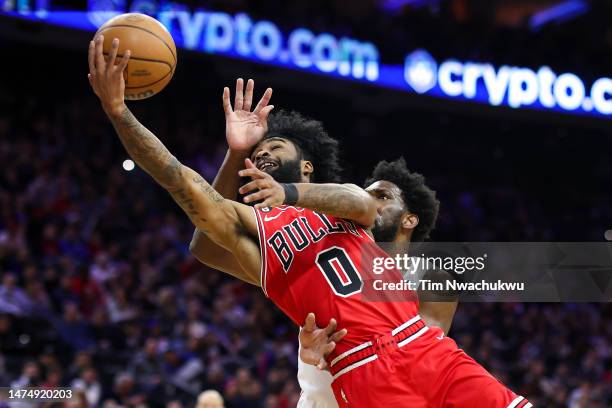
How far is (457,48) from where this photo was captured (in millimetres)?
14922

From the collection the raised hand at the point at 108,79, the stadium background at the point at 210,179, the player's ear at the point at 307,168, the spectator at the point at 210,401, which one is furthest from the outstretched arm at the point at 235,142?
the stadium background at the point at 210,179

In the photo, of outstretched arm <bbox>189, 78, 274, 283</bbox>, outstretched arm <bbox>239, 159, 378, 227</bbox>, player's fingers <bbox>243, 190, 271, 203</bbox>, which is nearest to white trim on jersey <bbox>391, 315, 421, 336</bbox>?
outstretched arm <bbox>239, 159, 378, 227</bbox>

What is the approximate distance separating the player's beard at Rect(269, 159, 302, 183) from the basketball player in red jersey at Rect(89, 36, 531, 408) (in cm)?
9

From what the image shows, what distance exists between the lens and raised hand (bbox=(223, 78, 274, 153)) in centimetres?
412

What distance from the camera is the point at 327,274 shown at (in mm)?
3730

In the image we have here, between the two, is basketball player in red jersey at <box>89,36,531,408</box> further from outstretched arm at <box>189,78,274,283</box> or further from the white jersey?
the white jersey

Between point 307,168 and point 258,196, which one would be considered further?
point 307,168

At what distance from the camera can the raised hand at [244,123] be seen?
4.12 meters

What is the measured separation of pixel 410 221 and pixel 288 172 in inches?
33.6

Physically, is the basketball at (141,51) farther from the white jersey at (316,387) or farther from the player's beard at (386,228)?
the white jersey at (316,387)

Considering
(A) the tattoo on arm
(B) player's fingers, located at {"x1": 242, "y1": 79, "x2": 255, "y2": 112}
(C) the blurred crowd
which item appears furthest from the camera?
(C) the blurred crowd

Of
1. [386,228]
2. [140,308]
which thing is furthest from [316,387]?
[140,308]

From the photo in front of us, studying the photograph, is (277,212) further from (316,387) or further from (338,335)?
(316,387)

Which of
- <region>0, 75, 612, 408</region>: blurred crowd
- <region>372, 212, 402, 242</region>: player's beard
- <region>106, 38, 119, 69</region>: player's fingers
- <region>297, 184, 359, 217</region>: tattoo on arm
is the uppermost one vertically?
<region>106, 38, 119, 69</region>: player's fingers
